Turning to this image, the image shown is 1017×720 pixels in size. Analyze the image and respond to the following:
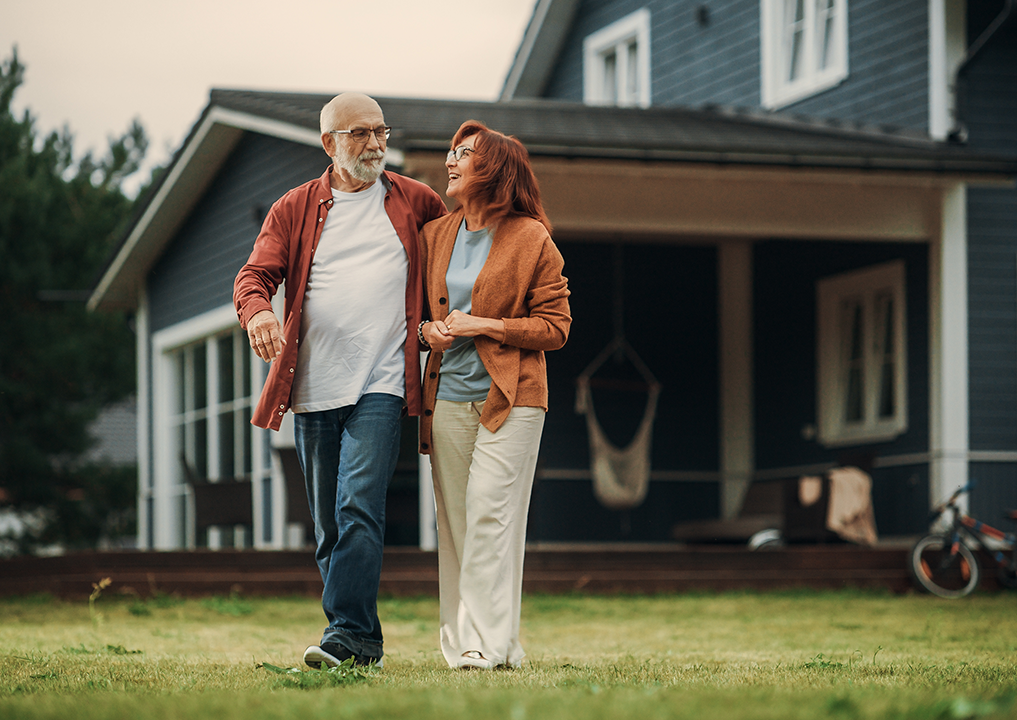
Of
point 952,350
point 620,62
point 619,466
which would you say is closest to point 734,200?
point 952,350

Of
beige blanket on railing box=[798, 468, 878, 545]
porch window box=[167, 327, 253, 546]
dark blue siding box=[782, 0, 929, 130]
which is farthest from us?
porch window box=[167, 327, 253, 546]

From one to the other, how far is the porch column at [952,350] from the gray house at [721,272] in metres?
0.02

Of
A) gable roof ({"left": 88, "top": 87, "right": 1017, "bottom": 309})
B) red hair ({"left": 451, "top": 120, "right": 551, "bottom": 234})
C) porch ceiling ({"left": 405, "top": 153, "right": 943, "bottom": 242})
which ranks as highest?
gable roof ({"left": 88, "top": 87, "right": 1017, "bottom": 309})

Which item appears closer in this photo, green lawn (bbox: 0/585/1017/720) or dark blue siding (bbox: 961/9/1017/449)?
green lawn (bbox: 0/585/1017/720)

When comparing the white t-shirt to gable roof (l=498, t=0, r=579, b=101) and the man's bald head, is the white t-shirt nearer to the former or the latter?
the man's bald head

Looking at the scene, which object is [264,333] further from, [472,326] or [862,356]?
[862,356]

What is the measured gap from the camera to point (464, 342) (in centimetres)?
436

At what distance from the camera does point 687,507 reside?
41.2ft

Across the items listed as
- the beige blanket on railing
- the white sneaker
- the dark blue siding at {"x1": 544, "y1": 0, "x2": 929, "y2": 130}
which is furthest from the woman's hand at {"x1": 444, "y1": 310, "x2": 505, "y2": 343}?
the dark blue siding at {"x1": 544, "y1": 0, "x2": 929, "y2": 130}

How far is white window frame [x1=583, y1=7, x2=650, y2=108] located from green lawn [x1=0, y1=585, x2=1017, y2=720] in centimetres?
825

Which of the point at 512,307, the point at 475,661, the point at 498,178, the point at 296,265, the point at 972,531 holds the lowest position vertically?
the point at 972,531

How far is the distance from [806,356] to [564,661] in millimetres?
8164

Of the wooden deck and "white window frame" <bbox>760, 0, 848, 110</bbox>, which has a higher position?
"white window frame" <bbox>760, 0, 848, 110</bbox>

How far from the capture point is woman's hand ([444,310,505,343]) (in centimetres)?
422
